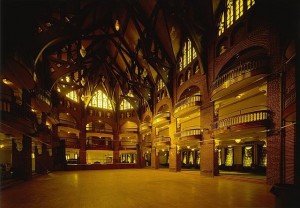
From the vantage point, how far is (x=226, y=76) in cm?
1709

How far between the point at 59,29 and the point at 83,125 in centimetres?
2020

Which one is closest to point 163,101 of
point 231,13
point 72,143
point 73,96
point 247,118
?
point 231,13

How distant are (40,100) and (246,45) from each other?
16.4m

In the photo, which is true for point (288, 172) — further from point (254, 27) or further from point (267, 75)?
point (254, 27)

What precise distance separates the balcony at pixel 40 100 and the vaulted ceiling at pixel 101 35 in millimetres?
2123

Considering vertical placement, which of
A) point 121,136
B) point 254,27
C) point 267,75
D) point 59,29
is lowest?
point 121,136

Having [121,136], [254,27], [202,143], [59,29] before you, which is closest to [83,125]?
[121,136]

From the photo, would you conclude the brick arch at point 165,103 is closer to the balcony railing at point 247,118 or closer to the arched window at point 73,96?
the balcony railing at point 247,118

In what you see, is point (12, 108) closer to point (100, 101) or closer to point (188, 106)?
point (188, 106)

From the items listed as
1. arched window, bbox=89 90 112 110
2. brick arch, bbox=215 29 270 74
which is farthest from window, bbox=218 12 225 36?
arched window, bbox=89 90 112 110

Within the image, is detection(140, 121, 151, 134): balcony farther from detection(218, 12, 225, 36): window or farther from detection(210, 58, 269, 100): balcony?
detection(218, 12, 225, 36): window

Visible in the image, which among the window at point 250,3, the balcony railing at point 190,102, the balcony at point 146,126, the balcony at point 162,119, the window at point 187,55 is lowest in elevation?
the balcony at point 146,126

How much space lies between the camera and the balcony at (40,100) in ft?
62.0

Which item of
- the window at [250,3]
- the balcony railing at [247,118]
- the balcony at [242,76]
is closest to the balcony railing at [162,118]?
the balcony railing at [247,118]
